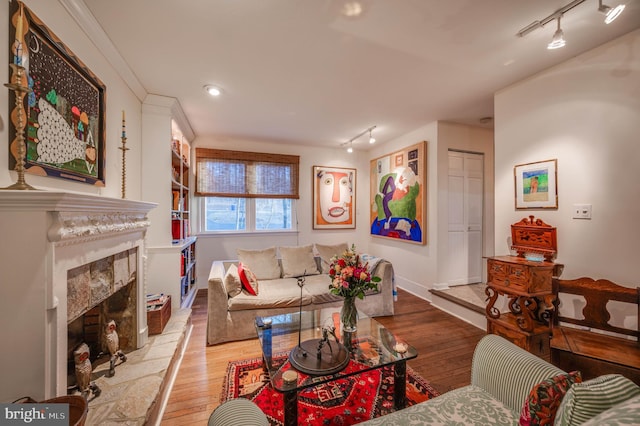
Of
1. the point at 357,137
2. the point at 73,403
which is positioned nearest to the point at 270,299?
the point at 73,403

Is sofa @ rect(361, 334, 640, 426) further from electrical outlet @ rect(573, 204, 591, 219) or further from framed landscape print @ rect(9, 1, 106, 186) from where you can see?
framed landscape print @ rect(9, 1, 106, 186)

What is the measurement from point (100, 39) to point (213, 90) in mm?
907

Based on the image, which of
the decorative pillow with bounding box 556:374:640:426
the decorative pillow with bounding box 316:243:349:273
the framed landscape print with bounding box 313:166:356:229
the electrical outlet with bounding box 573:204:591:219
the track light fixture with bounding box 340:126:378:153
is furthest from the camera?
the framed landscape print with bounding box 313:166:356:229

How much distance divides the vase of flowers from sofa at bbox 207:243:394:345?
1.81ft

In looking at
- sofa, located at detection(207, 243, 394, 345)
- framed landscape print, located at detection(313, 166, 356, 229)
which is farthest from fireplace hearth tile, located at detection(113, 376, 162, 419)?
framed landscape print, located at detection(313, 166, 356, 229)

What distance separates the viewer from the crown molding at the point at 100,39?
1498mm

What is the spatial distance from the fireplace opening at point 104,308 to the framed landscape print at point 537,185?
354 cm

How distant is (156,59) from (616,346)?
4.03 m

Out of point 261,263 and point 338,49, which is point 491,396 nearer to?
point 338,49

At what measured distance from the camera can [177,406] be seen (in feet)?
5.44

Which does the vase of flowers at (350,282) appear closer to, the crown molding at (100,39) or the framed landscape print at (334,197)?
the crown molding at (100,39)

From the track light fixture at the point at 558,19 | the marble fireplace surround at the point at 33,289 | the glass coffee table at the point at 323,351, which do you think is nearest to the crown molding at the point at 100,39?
the marble fireplace surround at the point at 33,289

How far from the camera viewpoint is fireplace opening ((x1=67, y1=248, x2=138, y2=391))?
58.6 inches

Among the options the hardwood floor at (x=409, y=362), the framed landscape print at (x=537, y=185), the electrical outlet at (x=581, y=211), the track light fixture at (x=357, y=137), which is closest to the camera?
the hardwood floor at (x=409, y=362)
